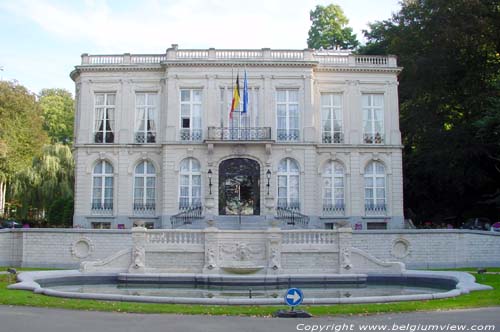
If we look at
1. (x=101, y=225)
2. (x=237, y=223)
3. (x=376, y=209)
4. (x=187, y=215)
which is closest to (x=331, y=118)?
(x=376, y=209)

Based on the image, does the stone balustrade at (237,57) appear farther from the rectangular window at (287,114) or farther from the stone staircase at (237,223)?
the stone staircase at (237,223)

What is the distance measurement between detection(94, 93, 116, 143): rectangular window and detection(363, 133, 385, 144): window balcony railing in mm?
14638

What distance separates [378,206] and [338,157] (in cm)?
358

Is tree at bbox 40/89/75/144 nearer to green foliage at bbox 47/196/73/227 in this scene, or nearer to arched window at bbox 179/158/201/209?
green foliage at bbox 47/196/73/227

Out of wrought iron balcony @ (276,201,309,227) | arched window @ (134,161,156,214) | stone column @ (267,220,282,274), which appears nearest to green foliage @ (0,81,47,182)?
arched window @ (134,161,156,214)

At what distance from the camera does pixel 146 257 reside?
21.0 meters

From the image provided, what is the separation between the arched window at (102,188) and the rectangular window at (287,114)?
32.7ft

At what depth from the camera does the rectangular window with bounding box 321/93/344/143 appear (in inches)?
1373

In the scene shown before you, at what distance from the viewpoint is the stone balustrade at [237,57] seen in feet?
111

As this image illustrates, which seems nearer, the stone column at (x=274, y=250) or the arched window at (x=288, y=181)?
the stone column at (x=274, y=250)

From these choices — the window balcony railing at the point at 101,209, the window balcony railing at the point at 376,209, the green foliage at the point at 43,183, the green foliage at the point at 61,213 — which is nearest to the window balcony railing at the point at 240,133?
the window balcony railing at the point at 376,209

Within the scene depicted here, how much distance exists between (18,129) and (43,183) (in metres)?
4.96

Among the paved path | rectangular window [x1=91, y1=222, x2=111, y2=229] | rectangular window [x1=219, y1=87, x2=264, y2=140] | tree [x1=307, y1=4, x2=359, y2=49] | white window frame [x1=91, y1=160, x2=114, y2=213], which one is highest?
tree [x1=307, y1=4, x2=359, y2=49]

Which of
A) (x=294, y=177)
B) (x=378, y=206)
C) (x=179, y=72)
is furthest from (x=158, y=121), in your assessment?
(x=378, y=206)
